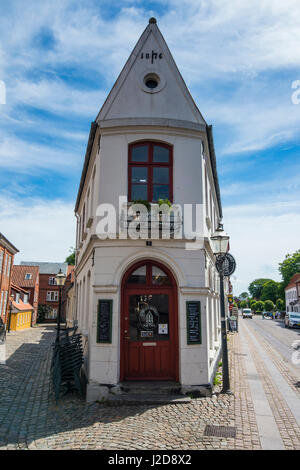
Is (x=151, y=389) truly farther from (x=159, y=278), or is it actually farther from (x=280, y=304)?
(x=280, y=304)

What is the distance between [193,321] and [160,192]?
3.64 metres

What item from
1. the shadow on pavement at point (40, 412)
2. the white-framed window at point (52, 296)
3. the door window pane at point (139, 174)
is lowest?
the shadow on pavement at point (40, 412)

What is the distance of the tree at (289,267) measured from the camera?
69312mm

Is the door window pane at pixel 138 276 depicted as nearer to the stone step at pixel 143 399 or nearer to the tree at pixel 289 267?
the stone step at pixel 143 399

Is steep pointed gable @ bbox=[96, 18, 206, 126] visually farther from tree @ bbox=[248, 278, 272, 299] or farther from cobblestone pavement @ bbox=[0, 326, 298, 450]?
tree @ bbox=[248, 278, 272, 299]

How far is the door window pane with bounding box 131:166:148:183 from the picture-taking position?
31.2 feet

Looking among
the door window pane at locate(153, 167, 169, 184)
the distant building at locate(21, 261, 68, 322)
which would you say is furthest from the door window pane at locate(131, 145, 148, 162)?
the distant building at locate(21, 261, 68, 322)

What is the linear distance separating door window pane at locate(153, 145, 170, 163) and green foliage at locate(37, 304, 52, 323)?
158ft

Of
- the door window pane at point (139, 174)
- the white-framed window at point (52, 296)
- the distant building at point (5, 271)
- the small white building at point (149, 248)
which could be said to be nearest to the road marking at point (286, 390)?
the small white building at point (149, 248)

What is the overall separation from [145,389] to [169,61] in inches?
368

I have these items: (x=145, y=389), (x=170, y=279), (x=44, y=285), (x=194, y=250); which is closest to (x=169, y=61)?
(x=194, y=250)

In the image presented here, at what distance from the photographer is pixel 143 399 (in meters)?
7.72

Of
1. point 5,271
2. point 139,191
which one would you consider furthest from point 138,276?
point 5,271

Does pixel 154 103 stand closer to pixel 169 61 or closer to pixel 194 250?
pixel 169 61
